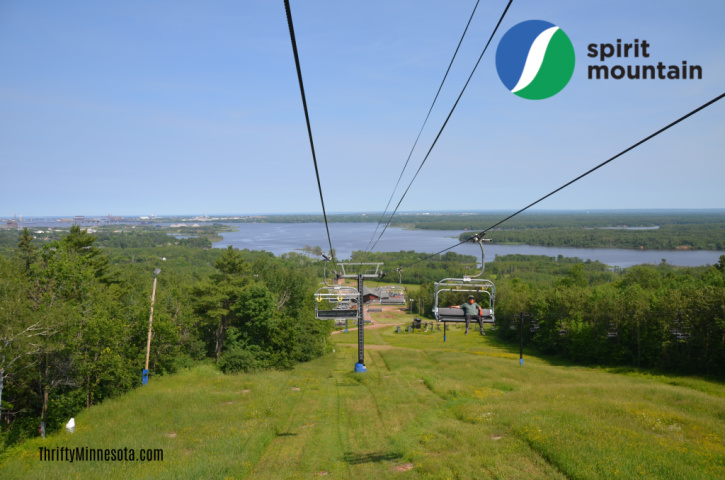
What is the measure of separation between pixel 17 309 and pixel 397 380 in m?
23.8

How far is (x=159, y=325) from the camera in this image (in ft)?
104

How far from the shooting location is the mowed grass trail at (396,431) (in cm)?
1532

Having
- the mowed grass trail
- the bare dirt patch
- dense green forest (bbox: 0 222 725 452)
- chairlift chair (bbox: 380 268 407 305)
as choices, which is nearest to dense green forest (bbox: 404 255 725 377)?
dense green forest (bbox: 0 222 725 452)

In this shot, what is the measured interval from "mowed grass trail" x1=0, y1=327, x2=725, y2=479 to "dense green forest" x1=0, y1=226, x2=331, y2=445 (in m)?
2.17

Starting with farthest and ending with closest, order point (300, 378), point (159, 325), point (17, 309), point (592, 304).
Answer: point (592, 304) < point (300, 378) < point (159, 325) < point (17, 309)

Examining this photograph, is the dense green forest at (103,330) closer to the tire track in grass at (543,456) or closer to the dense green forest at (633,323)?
the dense green forest at (633,323)

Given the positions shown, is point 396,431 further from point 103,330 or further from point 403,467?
point 103,330

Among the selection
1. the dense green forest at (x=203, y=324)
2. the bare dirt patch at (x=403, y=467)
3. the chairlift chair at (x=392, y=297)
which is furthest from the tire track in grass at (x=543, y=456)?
the chairlift chair at (x=392, y=297)

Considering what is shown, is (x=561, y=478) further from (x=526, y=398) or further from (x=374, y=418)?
(x=526, y=398)

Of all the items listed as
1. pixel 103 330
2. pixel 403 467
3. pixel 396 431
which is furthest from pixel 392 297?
pixel 103 330

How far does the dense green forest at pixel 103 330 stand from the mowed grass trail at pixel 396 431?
2.17m

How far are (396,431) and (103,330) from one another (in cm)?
1926

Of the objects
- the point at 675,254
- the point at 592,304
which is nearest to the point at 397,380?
the point at 592,304

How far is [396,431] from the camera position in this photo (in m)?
19.9
